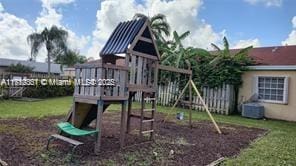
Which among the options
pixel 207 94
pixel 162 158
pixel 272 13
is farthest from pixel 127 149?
pixel 272 13

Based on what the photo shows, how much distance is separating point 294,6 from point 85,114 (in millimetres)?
13258

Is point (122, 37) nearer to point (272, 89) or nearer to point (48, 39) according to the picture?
point (272, 89)

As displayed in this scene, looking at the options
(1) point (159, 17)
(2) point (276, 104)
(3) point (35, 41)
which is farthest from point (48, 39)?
(2) point (276, 104)

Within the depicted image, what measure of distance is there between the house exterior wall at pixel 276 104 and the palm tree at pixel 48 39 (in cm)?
2445

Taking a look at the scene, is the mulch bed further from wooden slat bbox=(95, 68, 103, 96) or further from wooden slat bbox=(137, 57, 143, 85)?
wooden slat bbox=(137, 57, 143, 85)

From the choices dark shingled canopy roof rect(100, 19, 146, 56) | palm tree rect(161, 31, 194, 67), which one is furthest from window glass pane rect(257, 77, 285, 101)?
dark shingled canopy roof rect(100, 19, 146, 56)

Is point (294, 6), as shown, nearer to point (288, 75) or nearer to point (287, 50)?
point (287, 50)

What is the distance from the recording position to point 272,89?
13836 mm

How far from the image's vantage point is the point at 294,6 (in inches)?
575

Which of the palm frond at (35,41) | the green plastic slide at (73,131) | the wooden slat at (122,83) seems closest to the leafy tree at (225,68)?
the wooden slat at (122,83)

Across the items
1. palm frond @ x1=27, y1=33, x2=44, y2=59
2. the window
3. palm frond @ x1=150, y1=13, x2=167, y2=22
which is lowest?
the window

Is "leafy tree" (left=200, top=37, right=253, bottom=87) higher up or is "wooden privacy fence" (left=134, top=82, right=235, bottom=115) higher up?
"leafy tree" (left=200, top=37, right=253, bottom=87)

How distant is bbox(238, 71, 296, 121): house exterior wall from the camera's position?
1315 cm

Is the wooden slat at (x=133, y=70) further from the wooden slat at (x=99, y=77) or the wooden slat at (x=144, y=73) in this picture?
the wooden slat at (x=99, y=77)
